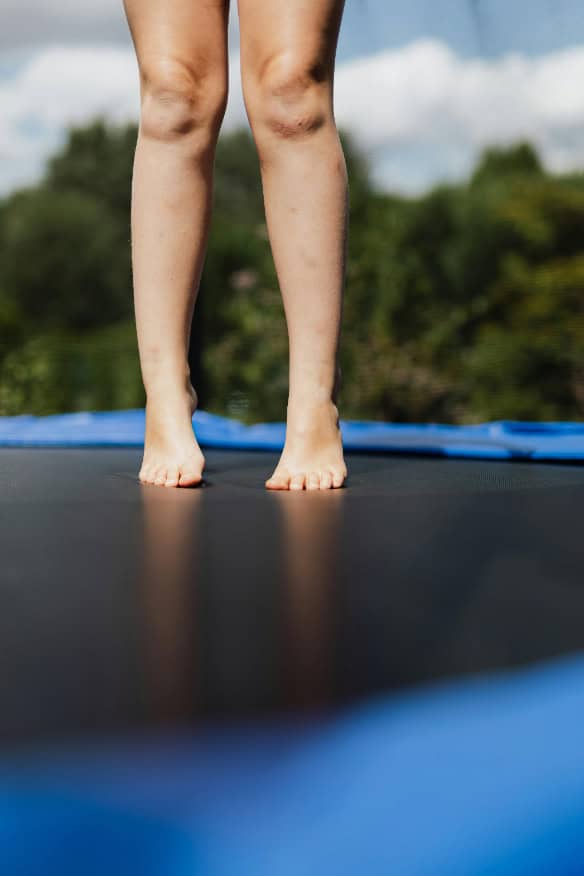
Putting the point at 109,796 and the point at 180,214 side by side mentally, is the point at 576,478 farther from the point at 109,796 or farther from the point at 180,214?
the point at 109,796

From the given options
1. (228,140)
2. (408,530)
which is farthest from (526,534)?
(228,140)

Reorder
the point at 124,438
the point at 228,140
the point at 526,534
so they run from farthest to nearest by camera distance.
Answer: the point at 228,140 < the point at 124,438 < the point at 526,534

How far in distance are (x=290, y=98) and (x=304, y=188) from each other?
0.38 feet

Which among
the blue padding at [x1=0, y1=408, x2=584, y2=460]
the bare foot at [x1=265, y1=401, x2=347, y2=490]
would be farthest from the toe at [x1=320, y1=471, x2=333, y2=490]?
the blue padding at [x1=0, y1=408, x2=584, y2=460]

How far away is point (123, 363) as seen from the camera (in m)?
3.58

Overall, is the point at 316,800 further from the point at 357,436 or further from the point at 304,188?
the point at 357,436

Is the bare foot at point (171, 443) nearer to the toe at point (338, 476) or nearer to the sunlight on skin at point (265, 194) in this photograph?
the sunlight on skin at point (265, 194)

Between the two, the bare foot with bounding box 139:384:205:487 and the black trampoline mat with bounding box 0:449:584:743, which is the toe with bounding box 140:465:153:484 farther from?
the black trampoline mat with bounding box 0:449:584:743

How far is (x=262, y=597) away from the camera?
2.29ft

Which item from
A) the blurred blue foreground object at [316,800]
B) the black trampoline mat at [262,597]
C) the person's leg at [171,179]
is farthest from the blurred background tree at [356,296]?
the blurred blue foreground object at [316,800]

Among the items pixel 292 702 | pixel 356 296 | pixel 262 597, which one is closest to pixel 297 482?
pixel 262 597

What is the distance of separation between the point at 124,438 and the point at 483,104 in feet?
5.65

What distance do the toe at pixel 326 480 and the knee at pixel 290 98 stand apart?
0.45m

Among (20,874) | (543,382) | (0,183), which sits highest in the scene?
(0,183)
